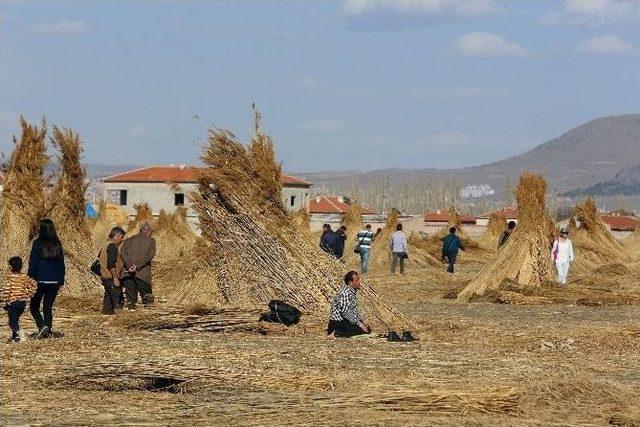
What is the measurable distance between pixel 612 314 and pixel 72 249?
8.11m

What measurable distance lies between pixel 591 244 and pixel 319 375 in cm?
2656

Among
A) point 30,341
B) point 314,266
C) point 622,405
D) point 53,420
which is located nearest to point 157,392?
point 53,420

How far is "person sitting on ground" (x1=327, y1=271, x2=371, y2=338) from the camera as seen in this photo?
15453 mm

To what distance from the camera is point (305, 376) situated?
11.0m

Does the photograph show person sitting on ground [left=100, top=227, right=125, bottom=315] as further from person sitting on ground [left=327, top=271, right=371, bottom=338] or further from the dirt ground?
person sitting on ground [left=327, top=271, right=371, bottom=338]

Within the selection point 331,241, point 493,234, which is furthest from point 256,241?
point 493,234

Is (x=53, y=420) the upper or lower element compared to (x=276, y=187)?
lower

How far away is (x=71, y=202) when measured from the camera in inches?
862

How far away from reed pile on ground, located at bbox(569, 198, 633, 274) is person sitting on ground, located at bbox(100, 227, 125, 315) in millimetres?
17997

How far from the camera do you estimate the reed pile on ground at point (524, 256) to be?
23.4 meters

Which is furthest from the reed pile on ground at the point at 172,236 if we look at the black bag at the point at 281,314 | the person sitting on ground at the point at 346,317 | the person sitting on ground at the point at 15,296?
the person sitting on ground at the point at 15,296

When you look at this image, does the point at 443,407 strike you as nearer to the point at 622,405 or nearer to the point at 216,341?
the point at 622,405

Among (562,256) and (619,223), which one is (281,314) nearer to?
(562,256)

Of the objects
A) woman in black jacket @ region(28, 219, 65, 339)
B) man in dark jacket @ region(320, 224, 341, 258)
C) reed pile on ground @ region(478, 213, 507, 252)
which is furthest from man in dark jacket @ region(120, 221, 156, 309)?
reed pile on ground @ region(478, 213, 507, 252)
